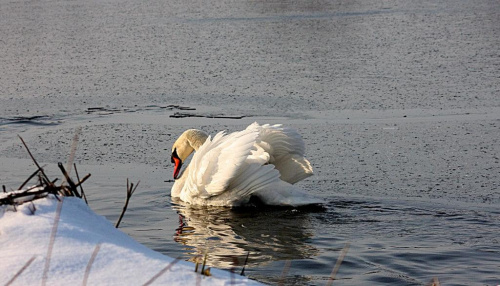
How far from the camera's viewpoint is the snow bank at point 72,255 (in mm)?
2783

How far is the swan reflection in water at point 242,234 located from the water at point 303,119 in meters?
0.02

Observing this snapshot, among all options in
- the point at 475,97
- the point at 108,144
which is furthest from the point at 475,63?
the point at 108,144

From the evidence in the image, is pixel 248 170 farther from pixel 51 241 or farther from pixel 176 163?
pixel 51 241

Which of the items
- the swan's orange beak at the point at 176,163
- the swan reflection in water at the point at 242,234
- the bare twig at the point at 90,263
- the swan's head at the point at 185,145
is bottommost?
the swan reflection in water at the point at 242,234

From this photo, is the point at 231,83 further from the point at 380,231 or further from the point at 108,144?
the point at 380,231

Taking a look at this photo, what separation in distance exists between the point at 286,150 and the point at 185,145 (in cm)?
116

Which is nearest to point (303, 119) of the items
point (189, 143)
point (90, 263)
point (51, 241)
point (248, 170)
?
point (189, 143)

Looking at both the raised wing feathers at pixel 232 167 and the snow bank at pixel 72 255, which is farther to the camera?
the raised wing feathers at pixel 232 167

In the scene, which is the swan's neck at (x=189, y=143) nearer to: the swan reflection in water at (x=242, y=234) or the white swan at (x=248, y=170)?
the white swan at (x=248, y=170)

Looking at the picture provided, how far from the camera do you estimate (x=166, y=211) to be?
692 centimetres

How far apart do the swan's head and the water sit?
0.69ft

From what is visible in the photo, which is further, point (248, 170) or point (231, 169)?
point (248, 170)

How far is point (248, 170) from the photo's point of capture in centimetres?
670

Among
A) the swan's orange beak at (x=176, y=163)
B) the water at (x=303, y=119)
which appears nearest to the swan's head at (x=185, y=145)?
the swan's orange beak at (x=176, y=163)
